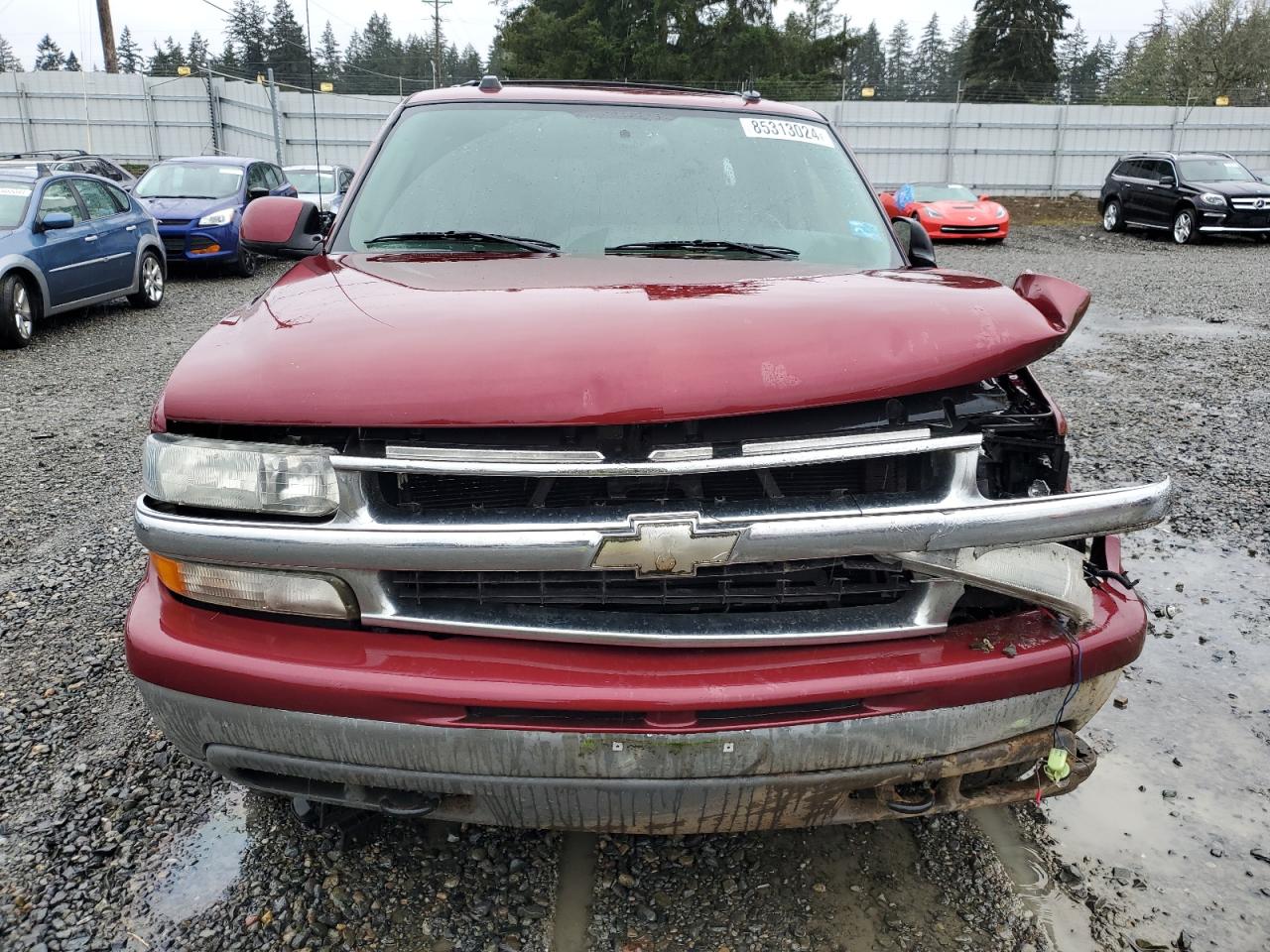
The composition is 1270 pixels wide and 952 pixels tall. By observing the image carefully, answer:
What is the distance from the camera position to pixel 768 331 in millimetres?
1816

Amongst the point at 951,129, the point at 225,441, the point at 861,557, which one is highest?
the point at 951,129

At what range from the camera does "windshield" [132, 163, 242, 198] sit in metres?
13.8

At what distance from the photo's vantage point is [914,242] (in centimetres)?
339

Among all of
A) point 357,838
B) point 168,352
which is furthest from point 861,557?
point 168,352

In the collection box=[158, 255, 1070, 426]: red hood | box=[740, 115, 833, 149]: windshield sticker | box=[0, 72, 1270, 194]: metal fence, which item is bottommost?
box=[158, 255, 1070, 426]: red hood

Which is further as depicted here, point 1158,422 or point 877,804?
point 1158,422

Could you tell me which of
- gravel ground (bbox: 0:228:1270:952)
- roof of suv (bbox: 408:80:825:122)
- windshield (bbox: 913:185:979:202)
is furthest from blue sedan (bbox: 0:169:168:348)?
windshield (bbox: 913:185:979:202)

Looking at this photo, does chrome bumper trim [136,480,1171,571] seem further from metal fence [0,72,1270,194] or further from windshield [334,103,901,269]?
metal fence [0,72,1270,194]

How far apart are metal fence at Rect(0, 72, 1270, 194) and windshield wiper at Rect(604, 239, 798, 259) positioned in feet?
81.4

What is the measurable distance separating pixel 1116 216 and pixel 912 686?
22.4m

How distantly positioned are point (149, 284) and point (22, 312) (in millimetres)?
2445

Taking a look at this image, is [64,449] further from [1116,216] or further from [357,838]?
[1116,216]

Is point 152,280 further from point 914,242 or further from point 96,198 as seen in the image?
point 914,242

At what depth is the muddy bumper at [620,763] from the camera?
1.71m
